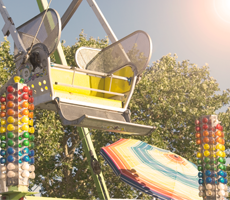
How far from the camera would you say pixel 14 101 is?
16.6 ft

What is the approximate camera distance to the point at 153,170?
821 centimetres

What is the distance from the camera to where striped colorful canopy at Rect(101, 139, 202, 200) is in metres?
7.42

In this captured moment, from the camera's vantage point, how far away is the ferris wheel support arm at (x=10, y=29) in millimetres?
6438

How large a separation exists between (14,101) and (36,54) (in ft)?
4.67

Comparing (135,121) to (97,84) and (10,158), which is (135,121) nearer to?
(97,84)

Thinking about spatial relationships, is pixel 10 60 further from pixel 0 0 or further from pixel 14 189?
pixel 14 189

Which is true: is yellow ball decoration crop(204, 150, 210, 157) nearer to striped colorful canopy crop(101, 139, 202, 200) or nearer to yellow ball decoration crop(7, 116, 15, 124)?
striped colorful canopy crop(101, 139, 202, 200)

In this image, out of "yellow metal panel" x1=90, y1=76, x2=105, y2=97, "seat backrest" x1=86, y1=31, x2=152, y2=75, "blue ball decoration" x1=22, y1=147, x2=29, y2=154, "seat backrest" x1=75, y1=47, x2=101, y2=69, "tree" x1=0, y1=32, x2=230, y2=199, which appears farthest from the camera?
"tree" x1=0, y1=32, x2=230, y2=199

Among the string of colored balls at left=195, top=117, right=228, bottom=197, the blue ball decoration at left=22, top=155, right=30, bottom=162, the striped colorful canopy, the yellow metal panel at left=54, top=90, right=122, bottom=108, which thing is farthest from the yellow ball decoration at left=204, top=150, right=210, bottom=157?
the blue ball decoration at left=22, top=155, right=30, bottom=162

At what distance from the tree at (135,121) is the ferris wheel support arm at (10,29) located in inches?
235

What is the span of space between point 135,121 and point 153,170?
19.7ft

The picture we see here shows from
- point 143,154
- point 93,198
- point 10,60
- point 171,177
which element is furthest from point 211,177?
point 10,60

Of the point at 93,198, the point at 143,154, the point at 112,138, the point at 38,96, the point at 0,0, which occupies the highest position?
the point at 0,0

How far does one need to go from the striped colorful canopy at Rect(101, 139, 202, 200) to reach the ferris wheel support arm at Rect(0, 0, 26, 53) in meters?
3.54
